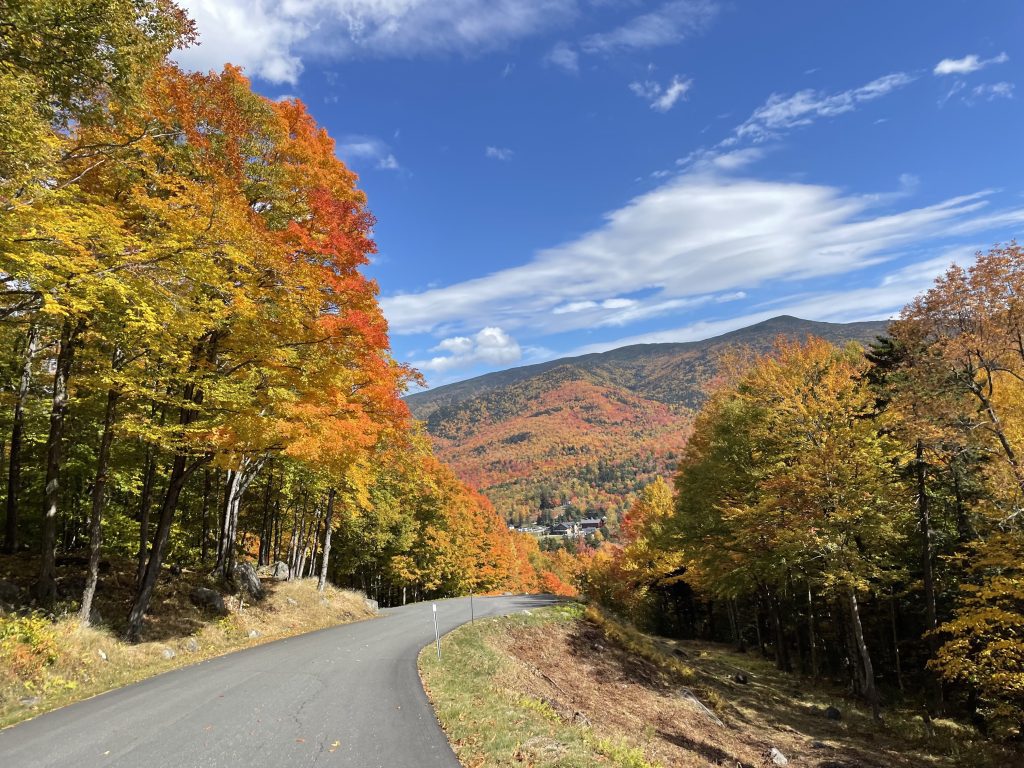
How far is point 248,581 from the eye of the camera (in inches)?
827

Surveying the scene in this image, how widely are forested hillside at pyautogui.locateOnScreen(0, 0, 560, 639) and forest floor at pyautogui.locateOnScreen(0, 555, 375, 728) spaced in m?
0.72

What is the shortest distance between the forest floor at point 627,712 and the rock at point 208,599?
820 centimetres

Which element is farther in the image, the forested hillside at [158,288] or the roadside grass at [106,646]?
the roadside grass at [106,646]

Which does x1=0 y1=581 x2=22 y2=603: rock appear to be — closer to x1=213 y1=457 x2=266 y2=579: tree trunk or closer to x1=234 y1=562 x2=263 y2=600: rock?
x1=213 y1=457 x2=266 y2=579: tree trunk

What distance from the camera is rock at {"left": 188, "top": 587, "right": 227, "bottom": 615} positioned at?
58.0 feet

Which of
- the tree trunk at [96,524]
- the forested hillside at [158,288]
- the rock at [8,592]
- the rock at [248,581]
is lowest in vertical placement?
the rock at [248,581]

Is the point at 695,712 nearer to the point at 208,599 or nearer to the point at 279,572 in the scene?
the point at 208,599

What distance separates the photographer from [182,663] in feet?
42.8

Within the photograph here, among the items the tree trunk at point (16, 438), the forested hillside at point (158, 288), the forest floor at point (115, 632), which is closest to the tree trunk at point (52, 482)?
the forested hillside at point (158, 288)

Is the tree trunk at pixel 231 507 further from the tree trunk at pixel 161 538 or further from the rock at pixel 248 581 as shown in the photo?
the tree trunk at pixel 161 538

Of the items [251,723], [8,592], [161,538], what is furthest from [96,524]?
[251,723]

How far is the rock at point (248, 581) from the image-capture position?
20750mm

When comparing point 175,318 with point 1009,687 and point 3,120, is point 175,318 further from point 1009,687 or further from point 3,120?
point 1009,687

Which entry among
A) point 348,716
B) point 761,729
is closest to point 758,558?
point 761,729
